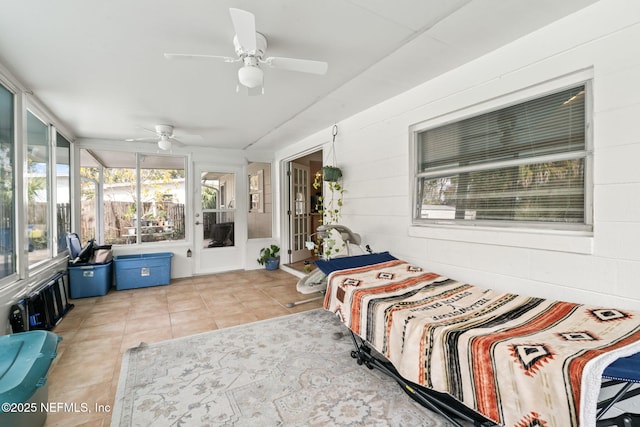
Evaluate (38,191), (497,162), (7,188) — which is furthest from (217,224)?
(497,162)

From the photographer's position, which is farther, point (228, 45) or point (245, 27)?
point (228, 45)

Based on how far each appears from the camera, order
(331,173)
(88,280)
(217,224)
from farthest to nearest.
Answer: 1. (217,224)
2. (88,280)
3. (331,173)

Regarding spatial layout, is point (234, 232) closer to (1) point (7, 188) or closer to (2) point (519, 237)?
(1) point (7, 188)

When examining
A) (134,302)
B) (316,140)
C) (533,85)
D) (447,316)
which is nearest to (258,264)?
(134,302)

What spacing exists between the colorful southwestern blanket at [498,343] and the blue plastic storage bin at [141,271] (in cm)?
360

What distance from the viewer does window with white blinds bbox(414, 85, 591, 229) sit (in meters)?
1.77

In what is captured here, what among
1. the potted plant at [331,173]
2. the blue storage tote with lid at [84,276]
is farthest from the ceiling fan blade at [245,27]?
the blue storage tote with lid at [84,276]

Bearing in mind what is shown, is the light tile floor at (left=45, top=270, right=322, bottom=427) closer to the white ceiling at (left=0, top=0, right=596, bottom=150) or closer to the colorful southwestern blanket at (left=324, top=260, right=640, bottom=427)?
the colorful southwestern blanket at (left=324, top=260, right=640, bottom=427)

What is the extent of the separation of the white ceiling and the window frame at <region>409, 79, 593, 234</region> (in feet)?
1.23

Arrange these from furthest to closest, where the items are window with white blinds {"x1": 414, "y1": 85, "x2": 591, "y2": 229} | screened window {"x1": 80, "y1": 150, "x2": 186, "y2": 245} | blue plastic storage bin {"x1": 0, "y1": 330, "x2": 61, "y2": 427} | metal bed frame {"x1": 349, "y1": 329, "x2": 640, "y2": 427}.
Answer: screened window {"x1": 80, "y1": 150, "x2": 186, "y2": 245}, window with white blinds {"x1": 414, "y1": 85, "x2": 591, "y2": 229}, blue plastic storage bin {"x1": 0, "y1": 330, "x2": 61, "y2": 427}, metal bed frame {"x1": 349, "y1": 329, "x2": 640, "y2": 427}

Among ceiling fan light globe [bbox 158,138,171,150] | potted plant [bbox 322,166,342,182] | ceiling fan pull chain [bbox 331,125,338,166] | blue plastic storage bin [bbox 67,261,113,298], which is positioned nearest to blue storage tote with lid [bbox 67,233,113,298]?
blue plastic storage bin [bbox 67,261,113,298]

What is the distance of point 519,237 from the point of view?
76.4 inches

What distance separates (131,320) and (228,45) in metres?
2.98

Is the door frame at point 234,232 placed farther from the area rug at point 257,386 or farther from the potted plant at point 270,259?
the area rug at point 257,386
